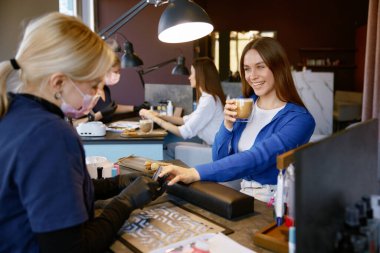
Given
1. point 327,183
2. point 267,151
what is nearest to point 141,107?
point 267,151

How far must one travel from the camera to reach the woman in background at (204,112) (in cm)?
368

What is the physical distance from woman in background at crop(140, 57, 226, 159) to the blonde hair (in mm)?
2635

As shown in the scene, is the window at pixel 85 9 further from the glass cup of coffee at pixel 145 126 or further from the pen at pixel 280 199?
the pen at pixel 280 199

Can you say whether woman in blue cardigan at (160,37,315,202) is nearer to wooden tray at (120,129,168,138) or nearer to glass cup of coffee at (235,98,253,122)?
glass cup of coffee at (235,98,253,122)

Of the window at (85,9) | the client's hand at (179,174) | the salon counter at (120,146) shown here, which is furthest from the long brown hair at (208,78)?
the client's hand at (179,174)

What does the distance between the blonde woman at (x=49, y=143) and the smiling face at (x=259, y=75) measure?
1.03m

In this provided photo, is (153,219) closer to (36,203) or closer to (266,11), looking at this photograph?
(36,203)

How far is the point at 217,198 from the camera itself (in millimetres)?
1300

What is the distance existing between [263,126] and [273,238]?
93 centimetres

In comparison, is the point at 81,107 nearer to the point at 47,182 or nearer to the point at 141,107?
the point at 47,182

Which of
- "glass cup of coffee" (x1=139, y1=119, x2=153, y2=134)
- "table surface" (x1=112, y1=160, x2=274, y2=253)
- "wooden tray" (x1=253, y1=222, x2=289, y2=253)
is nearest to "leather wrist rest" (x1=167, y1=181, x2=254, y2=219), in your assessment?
"table surface" (x1=112, y1=160, x2=274, y2=253)

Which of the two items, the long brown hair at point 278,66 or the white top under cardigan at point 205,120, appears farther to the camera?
the white top under cardigan at point 205,120

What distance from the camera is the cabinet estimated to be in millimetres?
9109

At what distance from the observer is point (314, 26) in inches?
359
